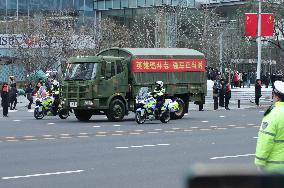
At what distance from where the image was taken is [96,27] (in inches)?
2281

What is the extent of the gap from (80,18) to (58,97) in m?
39.2

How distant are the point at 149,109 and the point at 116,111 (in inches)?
61.3

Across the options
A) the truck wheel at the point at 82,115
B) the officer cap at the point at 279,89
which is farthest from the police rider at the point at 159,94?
the officer cap at the point at 279,89

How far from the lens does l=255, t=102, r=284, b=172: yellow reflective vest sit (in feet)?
17.6

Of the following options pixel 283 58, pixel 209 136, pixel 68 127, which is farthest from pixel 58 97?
pixel 283 58

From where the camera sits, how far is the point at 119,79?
27.7m

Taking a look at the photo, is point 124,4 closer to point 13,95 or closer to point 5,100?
point 13,95

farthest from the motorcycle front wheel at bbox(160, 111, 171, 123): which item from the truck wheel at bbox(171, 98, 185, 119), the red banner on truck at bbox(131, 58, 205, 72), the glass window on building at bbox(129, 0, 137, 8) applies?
the glass window on building at bbox(129, 0, 137, 8)

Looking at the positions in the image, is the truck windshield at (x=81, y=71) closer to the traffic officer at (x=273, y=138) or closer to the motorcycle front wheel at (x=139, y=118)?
the motorcycle front wheel at (x=139, y=118)

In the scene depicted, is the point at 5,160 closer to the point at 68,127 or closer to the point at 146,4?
the point at 68,127

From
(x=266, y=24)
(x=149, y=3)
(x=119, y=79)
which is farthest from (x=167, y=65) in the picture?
(x=149, y=3)

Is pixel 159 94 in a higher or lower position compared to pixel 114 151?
higher

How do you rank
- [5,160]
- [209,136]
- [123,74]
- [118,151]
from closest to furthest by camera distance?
[5,160]
[118,151]
[209,136]
[123,74]

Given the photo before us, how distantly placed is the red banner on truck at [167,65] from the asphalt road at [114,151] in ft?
9.37
